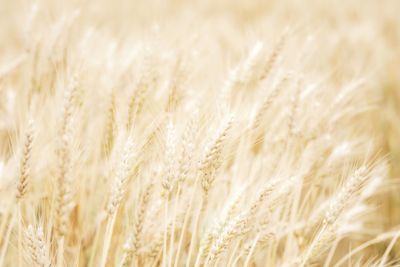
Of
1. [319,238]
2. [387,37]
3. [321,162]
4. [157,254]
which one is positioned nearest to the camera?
[319,238]

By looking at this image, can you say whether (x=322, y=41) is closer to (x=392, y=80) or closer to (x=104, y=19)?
(x=392, y=80)

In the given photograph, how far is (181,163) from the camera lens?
41.7 inches

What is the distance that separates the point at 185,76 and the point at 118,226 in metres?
0.60

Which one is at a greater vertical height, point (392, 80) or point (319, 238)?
point (319, 238)

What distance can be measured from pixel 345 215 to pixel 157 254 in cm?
59

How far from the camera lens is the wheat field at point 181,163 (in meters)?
1.06

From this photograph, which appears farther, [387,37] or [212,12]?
[212,12]

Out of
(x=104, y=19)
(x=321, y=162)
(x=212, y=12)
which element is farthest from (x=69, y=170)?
(x=212, y=12)

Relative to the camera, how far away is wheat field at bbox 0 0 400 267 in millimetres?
1060

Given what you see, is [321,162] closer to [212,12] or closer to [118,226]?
[118,226]

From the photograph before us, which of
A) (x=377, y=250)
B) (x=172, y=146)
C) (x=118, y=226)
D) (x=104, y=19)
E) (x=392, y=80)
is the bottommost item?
(x=377, y=250)

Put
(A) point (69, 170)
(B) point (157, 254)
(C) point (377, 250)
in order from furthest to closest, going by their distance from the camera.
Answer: (C) point (377, 250), (B) point (157, 254), (A) point (69, 170)

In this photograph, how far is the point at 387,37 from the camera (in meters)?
4.05

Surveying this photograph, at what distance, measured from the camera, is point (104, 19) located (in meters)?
4.47
